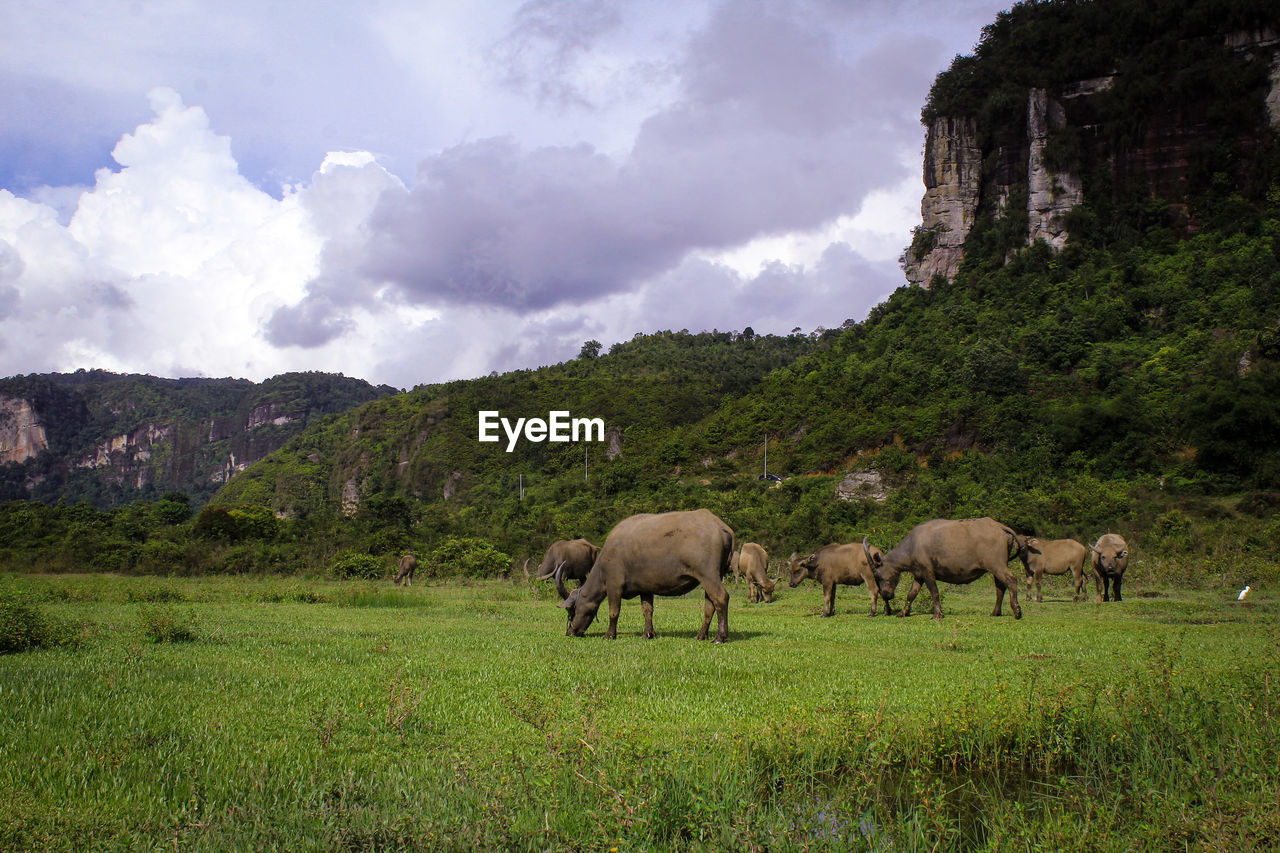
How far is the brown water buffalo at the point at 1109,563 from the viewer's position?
806 inches

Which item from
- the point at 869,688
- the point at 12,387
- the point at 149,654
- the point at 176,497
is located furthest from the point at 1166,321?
the point at 12,387

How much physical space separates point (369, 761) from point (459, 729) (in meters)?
0.97

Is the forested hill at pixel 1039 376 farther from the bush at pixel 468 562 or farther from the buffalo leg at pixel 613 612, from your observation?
the buffalo leg at pixel 613 612

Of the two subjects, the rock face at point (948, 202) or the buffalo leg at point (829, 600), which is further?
the rock face at point (948, 202)

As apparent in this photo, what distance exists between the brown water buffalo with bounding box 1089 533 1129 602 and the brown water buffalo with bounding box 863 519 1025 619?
15.8 feet

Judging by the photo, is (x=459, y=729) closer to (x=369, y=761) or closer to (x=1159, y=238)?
(x=369, y=761)

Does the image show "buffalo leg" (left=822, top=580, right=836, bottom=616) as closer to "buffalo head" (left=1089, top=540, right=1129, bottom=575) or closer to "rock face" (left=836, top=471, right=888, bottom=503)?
"buffalo head" (left=1089, top=540, right=1129, bottom=575)

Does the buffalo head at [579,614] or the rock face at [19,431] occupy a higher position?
the rock face at [19,431]

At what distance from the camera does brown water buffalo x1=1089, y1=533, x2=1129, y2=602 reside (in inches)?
806

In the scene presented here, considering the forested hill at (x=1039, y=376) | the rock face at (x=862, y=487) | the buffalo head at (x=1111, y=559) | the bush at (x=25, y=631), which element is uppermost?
the forested hill at (x=1039, y=376)

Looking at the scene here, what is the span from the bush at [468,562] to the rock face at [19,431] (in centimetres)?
18697

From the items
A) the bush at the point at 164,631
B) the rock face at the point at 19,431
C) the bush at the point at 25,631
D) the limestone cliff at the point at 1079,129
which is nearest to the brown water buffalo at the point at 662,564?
the bush at the point at 164,631

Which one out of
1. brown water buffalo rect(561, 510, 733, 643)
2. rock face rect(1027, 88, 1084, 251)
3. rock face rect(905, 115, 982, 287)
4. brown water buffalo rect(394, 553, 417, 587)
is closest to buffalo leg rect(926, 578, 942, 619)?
brown water buffalo rect(561, 510, 733, 643)

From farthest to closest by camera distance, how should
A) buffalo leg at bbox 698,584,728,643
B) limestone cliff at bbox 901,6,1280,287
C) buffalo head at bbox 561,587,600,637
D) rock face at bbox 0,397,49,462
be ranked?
rock face at bbox 0,397,49,462 → limestone cliff at bbox 901,6,1280,287 → buffalo head at bbox 561,587,600,637 → buffalo leg at bbox 698,584,728,643
